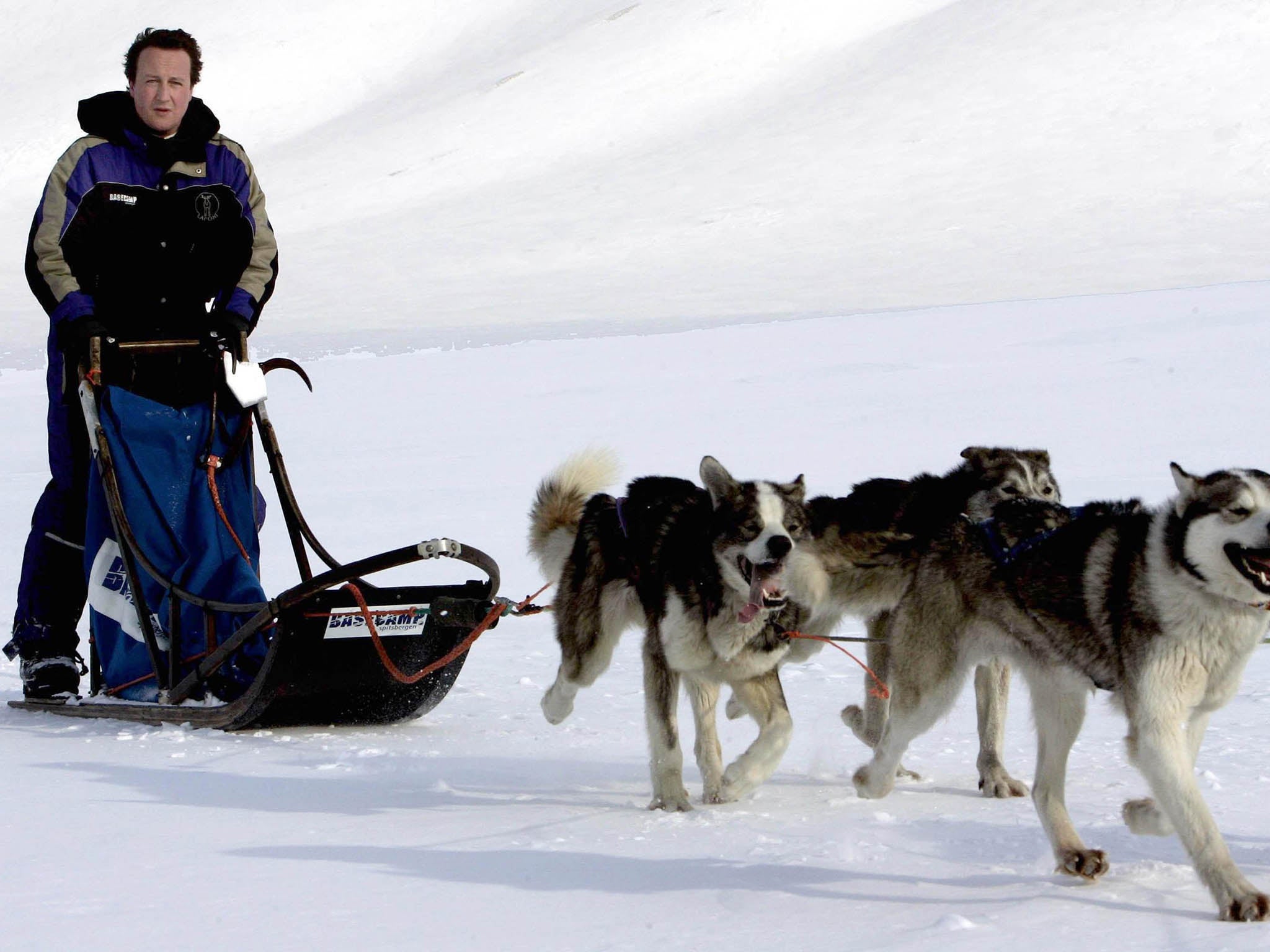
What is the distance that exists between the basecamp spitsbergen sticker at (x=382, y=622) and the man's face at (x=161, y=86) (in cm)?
152

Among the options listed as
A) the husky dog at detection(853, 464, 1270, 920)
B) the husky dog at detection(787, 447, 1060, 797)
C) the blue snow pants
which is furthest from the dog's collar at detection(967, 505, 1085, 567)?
the blue snow pants

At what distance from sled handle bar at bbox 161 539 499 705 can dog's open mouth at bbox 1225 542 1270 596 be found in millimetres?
1854

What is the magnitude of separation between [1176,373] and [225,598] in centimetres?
771

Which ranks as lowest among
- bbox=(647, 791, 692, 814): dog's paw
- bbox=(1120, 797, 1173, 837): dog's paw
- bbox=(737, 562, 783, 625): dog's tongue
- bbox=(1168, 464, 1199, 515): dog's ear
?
bbox=(647, 791, 692, 814): dog's paw

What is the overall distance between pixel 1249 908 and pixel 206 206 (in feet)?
10.9

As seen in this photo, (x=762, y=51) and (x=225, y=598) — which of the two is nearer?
(x=225, y=598)

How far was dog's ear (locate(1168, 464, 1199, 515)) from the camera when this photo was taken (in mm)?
2896

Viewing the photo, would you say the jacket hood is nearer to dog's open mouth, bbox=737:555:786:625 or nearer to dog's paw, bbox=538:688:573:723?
dog's paw, bbox=538:688:573:723

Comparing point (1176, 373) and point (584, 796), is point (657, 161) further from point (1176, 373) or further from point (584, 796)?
point (584, 796)

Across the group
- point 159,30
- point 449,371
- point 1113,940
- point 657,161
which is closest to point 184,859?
point 1113,940

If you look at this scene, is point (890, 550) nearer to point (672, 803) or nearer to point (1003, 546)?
point (1003, 546)

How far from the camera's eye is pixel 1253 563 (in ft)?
9.02

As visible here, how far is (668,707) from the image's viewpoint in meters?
3.71

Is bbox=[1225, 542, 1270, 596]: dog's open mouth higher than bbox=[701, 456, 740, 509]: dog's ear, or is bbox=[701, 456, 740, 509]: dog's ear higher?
bbox=[701, 456, 740, 509]: dog's ear
